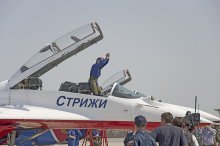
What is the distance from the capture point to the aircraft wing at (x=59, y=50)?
42.2ft

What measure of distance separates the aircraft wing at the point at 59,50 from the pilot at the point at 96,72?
33.7 inches

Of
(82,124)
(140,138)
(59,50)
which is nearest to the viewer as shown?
(140,138)

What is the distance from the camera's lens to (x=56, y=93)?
12.4 meters

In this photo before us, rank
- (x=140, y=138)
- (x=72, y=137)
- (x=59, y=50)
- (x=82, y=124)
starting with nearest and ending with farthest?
(x=140, y=138) → (x=82, y=124) → (x=59, y=50) → (x=72, y=137)

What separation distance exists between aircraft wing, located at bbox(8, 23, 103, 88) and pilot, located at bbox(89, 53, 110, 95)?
0.86 m

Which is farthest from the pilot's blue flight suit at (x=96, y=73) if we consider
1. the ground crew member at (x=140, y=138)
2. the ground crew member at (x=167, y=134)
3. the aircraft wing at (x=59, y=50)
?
the ground crew member at (x=140, y=138)

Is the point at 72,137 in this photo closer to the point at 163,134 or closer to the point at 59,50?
the point at 59,50

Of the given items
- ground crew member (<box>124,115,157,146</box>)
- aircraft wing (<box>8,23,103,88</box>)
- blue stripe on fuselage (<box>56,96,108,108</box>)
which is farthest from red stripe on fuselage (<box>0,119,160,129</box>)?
ground crew member (<box>124,115,157,146</box>)

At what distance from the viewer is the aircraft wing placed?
12859mm

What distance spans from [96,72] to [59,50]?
1.48 m

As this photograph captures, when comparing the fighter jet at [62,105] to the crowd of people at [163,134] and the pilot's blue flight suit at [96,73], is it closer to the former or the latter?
the pilot's blue flight suit at [96,73]

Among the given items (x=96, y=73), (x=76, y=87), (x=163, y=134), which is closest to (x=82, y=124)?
(x=76, y=87)

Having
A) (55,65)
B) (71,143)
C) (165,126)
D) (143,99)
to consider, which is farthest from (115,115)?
(165,126)

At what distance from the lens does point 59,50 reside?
1334 centimetres
